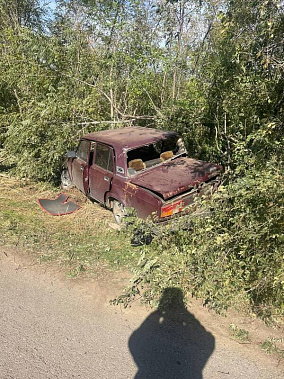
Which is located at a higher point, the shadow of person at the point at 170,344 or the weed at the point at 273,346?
the weed at the point at 273,346

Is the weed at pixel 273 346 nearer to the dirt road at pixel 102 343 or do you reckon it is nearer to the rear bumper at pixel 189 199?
the dirt road at pixel 102 343

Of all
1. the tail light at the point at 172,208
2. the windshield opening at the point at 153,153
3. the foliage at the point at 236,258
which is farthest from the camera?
the windshield opening at the point at 153,153

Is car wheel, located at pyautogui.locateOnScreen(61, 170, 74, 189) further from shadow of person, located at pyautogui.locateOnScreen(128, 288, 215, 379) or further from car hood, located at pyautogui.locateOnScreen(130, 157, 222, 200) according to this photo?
shadow of person, located at pyautogui.locateOnScreen(128, 288, 215, 379)

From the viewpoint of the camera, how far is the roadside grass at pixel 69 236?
4535 millimetres

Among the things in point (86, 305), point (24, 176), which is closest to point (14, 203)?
point (24, 176)

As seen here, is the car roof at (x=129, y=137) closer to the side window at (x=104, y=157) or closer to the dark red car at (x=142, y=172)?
the dark red car at (x=142, y=172)

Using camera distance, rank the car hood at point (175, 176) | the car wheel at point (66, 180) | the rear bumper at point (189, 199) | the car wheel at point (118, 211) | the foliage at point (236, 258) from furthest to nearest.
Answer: the car wheel at point (66, 180) < the car wheel at point (118, 211) < the car hood at point (175, 176) < the rear bumper at point (189, 199) < the foliage at point (236, 258)

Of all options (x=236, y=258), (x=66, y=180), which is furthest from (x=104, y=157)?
(x=236, y=258)

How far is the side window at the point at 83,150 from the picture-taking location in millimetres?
6340

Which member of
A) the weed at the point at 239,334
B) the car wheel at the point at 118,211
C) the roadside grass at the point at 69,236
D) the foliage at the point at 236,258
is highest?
the foliage at the point at 236,258

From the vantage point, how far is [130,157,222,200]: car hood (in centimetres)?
453

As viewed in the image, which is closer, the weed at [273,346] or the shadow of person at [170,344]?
the shadow of person at [170,344]

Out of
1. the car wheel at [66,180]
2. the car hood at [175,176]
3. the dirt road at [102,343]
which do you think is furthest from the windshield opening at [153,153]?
the car wheel at [66,180]

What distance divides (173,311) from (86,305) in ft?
3.46
